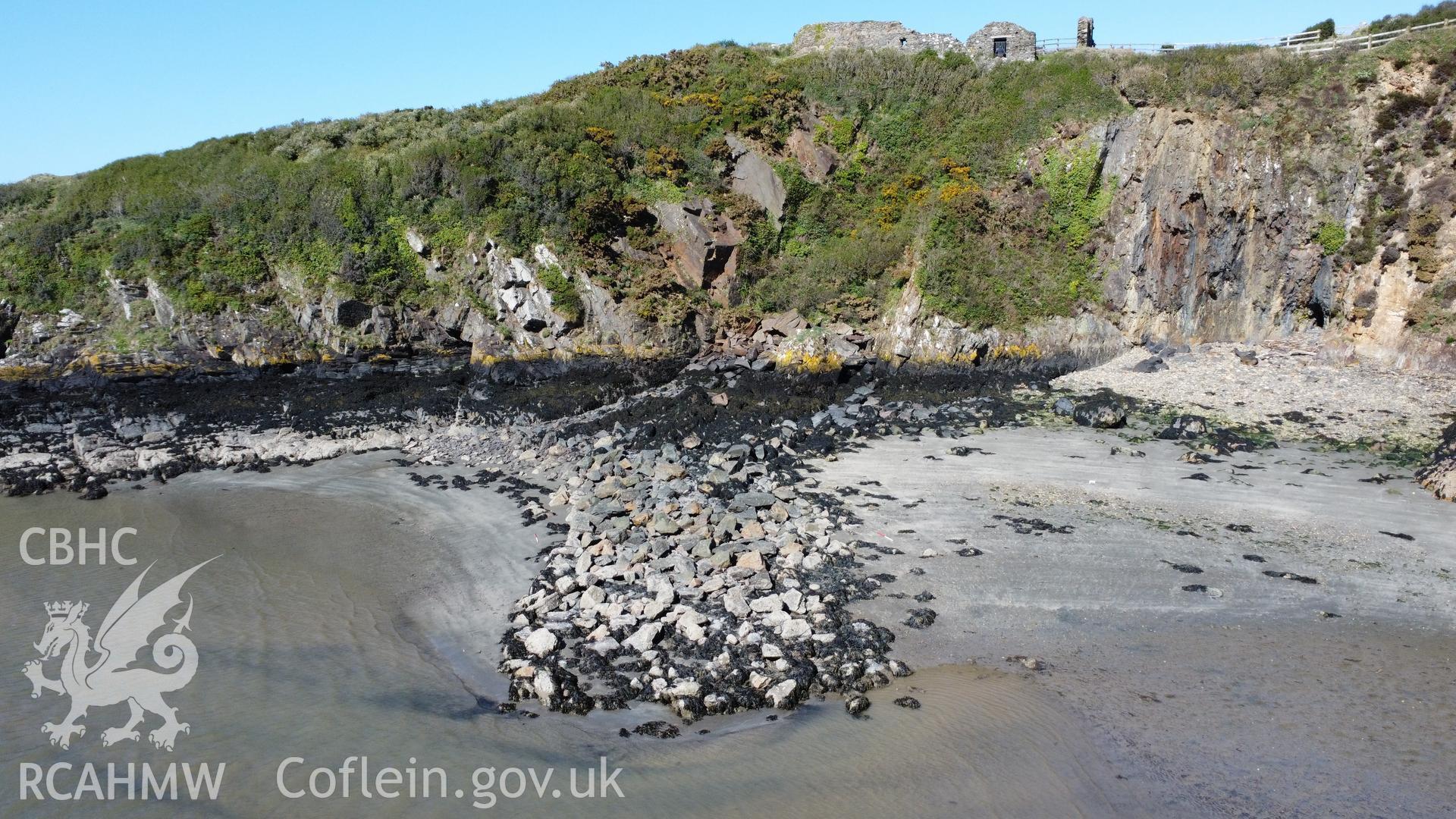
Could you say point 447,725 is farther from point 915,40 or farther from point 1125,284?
point 915,40

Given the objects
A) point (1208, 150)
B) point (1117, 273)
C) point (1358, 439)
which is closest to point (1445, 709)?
point (1358, 439)

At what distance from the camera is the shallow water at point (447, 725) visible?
6859mm

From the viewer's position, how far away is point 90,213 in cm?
3134

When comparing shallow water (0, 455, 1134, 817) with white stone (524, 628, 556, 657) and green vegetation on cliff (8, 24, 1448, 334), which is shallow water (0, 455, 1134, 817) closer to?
white stone (524, 628, 556, 657)

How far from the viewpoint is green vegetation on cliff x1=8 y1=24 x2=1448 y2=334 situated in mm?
27812

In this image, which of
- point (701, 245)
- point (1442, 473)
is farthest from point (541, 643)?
point (701, 245)

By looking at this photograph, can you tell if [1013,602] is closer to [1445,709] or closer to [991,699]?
[991,699]

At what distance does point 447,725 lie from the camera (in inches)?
316

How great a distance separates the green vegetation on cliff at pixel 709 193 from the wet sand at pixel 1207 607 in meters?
13.1

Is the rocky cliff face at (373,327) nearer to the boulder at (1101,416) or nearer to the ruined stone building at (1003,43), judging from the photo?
the boulder at (1101,416)

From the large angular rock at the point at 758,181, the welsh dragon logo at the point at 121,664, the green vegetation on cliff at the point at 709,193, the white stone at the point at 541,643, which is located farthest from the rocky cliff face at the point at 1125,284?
the white stone at the point at 541,643

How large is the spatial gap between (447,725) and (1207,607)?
950cm

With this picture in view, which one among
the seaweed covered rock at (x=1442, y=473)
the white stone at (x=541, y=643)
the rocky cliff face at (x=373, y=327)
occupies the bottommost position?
the white stone at (x=541, y=643)

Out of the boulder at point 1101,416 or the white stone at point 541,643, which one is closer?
the white stone at point 541,643
